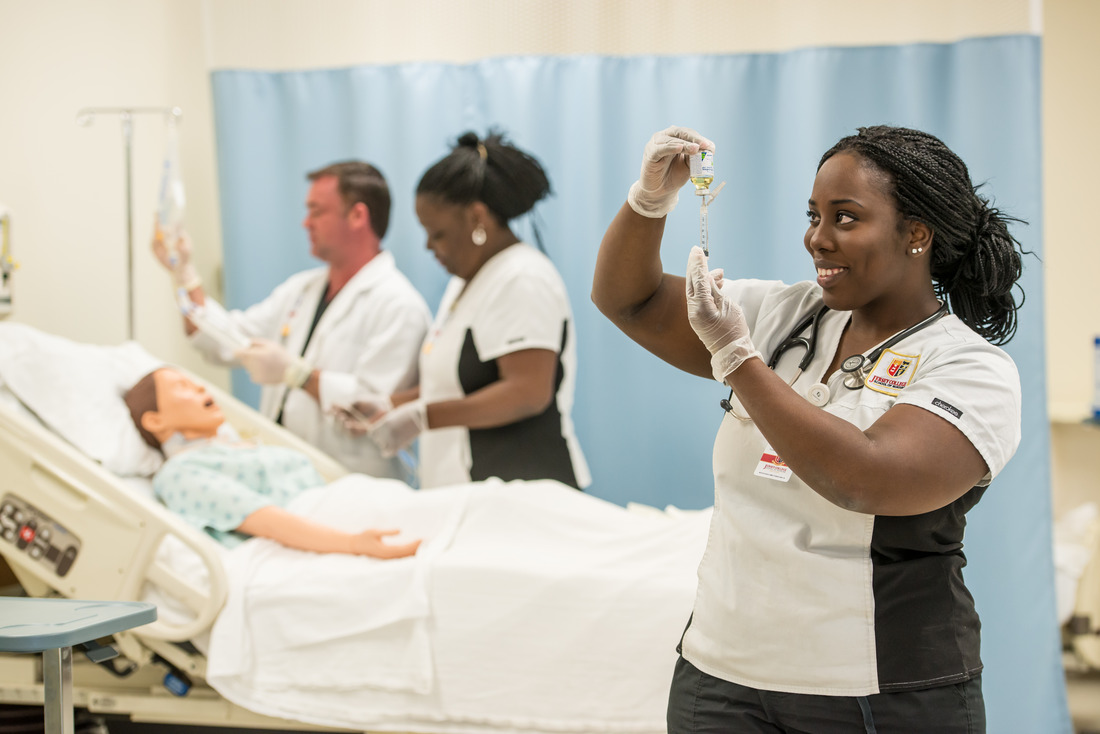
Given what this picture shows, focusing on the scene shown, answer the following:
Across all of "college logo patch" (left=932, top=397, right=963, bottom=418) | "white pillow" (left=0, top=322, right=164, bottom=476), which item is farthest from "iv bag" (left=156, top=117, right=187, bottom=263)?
"college logo patch" (left=932, top=397, right=963, bottom=418)

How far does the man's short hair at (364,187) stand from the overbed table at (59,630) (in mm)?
1692

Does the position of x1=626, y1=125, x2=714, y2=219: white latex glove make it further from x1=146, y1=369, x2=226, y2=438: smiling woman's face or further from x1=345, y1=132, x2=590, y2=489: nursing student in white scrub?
x1=146, y1=369, x2=226, y2=438: smiling woman's face

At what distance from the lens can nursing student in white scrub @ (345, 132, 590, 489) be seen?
2424 mm

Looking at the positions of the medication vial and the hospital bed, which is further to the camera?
the hospital bed

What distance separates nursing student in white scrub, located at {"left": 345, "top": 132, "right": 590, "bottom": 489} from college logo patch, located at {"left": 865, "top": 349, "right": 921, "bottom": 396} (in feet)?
4.77

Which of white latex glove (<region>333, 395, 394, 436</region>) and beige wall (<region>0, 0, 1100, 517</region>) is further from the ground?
beige wall (<region>0, 0, 1100, 517</region>)

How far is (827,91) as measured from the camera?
2559 mm

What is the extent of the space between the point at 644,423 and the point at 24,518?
5.38ft

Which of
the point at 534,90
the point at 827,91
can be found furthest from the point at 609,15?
the point at 827,91

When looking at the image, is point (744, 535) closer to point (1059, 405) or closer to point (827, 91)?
point (827, 91)

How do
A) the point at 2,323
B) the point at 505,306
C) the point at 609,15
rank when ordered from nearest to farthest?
the point at 2,323, the point at 505,306, the point at 609,15

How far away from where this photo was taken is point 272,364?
2641 mm

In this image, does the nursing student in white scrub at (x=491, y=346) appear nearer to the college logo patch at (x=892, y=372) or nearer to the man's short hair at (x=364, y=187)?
the man's short hair at (x=364, y=187)

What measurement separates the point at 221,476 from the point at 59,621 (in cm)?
92
